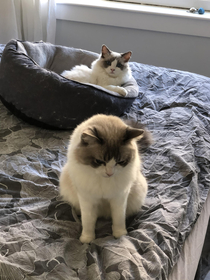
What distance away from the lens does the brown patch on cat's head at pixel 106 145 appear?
82cm

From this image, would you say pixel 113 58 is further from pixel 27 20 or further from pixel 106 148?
pixel 27 20

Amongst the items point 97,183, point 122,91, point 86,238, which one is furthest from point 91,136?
point 122,91

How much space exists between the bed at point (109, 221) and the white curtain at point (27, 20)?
120 centimetres

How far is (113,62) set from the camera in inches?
72.1

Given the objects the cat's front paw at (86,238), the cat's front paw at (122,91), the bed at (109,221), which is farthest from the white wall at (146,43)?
the cat's front paw at (86,238)

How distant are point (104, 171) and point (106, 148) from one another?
76mm

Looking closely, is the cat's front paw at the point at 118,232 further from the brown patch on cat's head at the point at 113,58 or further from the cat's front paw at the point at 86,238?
the brown patch on cat's head at the point at 113,58

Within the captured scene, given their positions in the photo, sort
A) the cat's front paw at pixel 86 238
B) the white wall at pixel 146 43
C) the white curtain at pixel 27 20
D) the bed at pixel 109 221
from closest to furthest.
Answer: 1. the bed at pixel 109 221
2. the cat's front paw at pixel 86 238
3. the white curtain at pixel 27 20
4. the white wall at pixel 146 43

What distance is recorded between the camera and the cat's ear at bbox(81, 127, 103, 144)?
0.80 meters

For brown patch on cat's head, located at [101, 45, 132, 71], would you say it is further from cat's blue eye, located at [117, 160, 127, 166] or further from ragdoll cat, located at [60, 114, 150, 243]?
cat's blue eye, located at [117, 160, 127, 166]

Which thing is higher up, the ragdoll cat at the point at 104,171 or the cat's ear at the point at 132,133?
the cat's ear at the point at 132,133

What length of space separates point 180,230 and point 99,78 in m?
1.23

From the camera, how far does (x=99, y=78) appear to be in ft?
6.12

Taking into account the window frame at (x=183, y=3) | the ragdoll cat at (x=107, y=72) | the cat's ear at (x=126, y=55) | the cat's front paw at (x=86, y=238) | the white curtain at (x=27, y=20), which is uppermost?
the window frame at (x=183, y=3)
